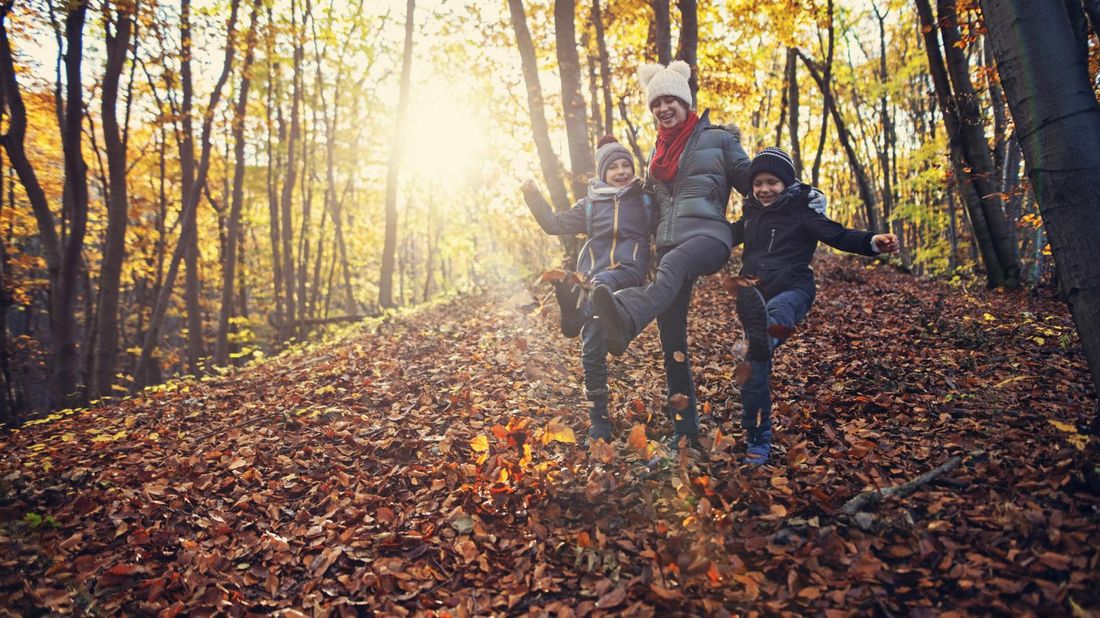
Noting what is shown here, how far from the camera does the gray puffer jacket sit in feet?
11.7

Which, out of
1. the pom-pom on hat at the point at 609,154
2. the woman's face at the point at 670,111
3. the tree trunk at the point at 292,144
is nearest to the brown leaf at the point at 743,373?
the pom-pom on hat at the point at 609,154

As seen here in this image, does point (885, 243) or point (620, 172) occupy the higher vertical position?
point (620, 172)

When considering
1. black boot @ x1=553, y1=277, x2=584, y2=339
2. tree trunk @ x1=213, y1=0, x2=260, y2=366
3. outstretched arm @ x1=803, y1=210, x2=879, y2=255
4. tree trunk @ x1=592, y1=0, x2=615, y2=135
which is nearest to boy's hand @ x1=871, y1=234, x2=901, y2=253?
outstretched arm @ x1=803, y1=210, x2=879, y2=255

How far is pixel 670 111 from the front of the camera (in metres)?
3.83

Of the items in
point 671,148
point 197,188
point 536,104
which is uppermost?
point 536,104

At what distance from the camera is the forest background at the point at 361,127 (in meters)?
8.70

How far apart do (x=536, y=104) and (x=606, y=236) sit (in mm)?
5230

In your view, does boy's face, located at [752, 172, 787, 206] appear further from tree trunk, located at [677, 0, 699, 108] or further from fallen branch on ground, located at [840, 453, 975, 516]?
tree trunk, located at [677, 0, 699, 108]

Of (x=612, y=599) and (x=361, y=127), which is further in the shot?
(x=361, y=127)

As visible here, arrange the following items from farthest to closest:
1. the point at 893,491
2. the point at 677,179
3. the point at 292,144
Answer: the point at 292,144
the point at 677,179
the point at 893,491

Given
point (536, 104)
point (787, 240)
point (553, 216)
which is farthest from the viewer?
point (536, 104)

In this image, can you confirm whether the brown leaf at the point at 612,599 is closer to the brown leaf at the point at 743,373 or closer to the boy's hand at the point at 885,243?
the brown leaf at the point at 743,373

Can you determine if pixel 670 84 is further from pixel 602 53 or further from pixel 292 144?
pixel 292 144

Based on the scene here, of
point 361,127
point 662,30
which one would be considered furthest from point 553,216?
point 361,127
